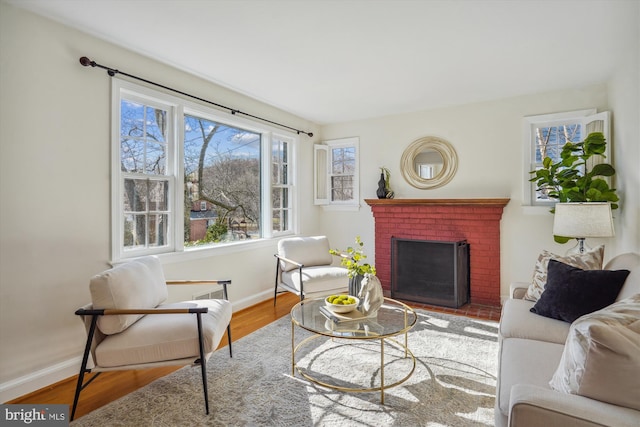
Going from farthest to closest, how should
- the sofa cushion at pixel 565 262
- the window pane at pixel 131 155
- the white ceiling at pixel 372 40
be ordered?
the window pane at pixel 131 155, the sofa cushion at pixel 565 262, the white ceiling at pixel 372 40

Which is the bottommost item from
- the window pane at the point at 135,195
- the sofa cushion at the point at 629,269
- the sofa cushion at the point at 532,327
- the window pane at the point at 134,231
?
the sofa cushion at the point at 532,327

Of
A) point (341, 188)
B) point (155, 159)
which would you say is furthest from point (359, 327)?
point (341, 188)

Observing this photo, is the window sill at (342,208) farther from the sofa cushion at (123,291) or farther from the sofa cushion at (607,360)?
the sofa cushion at (607,360)

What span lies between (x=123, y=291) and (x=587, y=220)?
141 inches

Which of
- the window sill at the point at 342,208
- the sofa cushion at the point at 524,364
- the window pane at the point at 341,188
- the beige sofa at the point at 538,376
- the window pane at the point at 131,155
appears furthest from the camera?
the window pane at the point at 341,188

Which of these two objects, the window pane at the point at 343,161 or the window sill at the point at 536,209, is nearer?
the window sill at the point at 536,209

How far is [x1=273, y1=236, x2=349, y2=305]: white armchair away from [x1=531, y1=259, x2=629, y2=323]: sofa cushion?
6.48 feet

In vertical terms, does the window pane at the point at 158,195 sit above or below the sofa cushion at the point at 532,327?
above

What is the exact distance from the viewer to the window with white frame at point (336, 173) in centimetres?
525

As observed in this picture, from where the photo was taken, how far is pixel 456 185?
4441 mm

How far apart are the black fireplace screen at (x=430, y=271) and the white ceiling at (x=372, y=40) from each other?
195 cm

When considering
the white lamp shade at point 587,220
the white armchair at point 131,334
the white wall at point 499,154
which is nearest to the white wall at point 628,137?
the white wall at point 499,154

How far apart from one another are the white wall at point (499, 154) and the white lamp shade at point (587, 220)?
608mm

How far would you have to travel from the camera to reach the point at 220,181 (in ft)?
13.0
